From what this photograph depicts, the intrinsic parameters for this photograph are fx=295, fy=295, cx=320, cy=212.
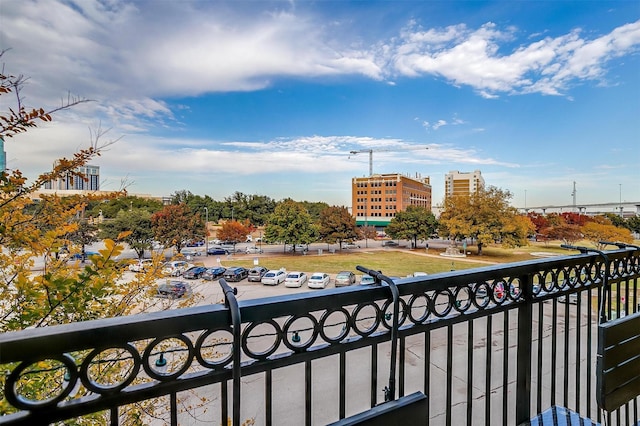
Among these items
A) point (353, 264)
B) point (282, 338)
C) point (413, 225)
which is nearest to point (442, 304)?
point (282, 338)

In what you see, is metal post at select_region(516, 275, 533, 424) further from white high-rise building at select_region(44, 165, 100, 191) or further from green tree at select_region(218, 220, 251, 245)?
green tree at select_region(218, 220, 251, 245)

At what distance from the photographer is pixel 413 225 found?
2266cm

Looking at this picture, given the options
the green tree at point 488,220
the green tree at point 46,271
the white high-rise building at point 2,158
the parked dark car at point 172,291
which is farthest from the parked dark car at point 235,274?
the green tree at point 488,220

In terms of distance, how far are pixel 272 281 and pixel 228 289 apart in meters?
11.6

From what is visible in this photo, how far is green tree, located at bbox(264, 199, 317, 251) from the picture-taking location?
19703 mm

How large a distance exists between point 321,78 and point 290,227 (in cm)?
939

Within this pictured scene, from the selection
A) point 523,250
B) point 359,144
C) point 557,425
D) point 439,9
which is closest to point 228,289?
point 557,425

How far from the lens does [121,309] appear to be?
1.96m

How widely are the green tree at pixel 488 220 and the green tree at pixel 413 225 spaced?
2.60 m

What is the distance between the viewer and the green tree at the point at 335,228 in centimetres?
2094

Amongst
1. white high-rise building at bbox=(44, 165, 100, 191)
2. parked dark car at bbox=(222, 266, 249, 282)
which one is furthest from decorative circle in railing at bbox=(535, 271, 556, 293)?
parked dark car at bbox=(222, 266, 249, 282)

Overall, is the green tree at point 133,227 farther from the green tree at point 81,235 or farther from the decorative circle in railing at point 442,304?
the decorative circle in railing at point 442,304

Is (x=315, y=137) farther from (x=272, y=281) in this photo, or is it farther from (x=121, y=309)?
(x=121, y=309)

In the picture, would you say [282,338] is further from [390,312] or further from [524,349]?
[524,349]
